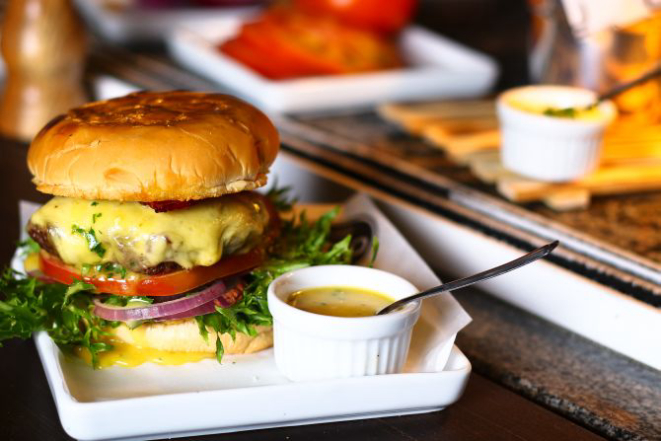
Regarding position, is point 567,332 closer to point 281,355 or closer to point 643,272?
point 643,272

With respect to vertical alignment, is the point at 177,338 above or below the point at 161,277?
below

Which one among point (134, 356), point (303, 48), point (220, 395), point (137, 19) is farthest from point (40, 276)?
point (137, 19)

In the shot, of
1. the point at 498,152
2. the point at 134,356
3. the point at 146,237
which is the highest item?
the point at 146,237

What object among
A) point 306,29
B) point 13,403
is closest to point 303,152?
point 306,29

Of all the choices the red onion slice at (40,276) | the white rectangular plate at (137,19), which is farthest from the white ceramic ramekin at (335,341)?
the white rectangular plate at (137,19)

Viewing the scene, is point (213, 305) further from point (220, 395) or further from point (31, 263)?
point (31, 263)

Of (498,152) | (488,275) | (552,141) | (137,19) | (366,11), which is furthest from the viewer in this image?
(137,19)

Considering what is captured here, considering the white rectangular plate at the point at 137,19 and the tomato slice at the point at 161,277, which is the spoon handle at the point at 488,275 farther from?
A: the white rectangular plate at the point at 137,19
